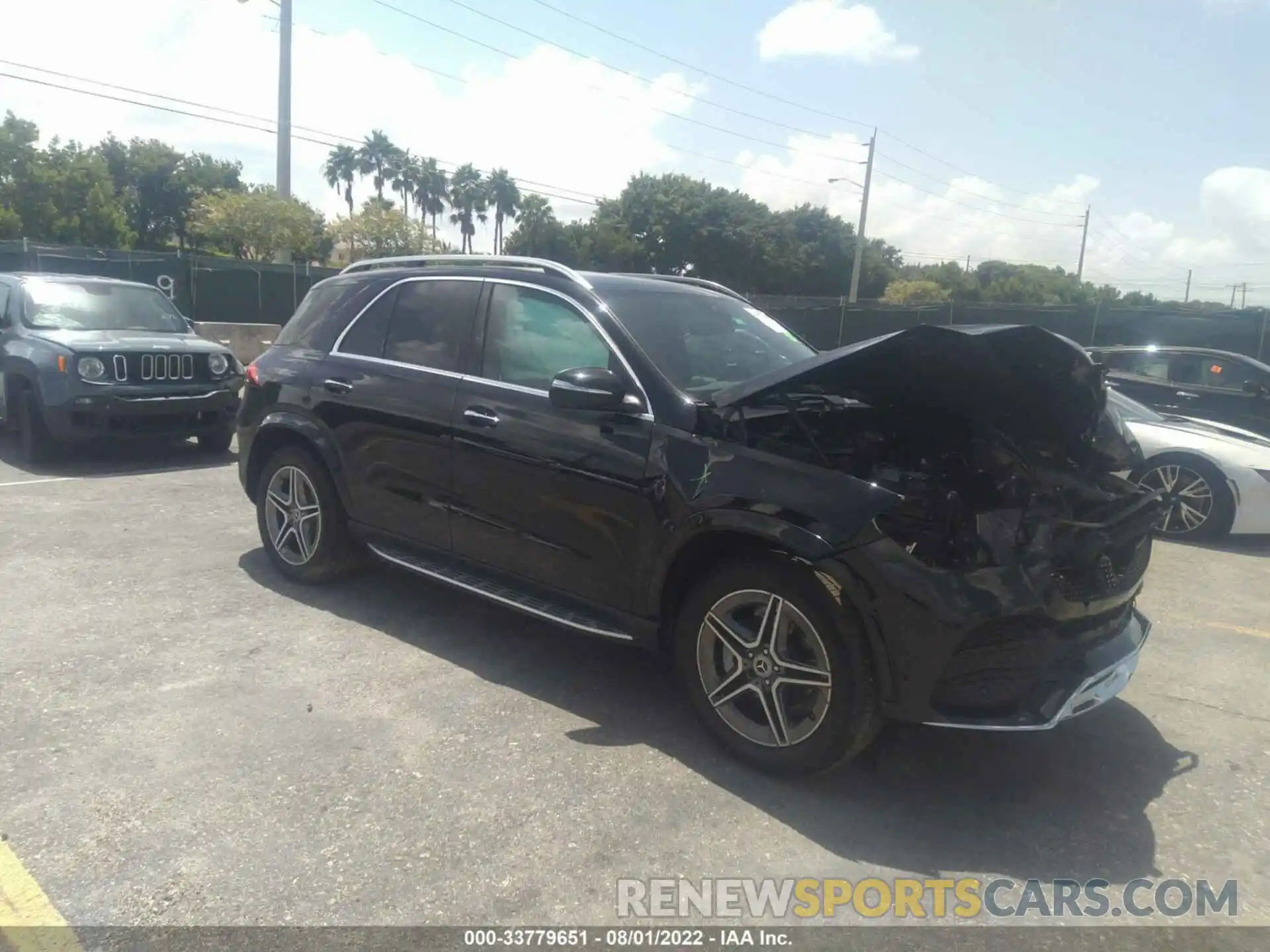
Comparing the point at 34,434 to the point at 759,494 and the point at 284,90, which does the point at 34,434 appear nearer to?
the point at 759,494

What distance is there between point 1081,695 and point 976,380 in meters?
1.22

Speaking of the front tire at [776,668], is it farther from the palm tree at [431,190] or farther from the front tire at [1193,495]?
the palm tree at [431,190]

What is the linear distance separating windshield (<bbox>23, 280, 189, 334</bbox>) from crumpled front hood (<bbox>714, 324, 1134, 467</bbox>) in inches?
309

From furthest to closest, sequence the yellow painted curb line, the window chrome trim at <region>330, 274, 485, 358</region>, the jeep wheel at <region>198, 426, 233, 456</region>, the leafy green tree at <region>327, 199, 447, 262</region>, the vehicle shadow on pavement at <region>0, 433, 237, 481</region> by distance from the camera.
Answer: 1. the leafy green tree at <region>327, 199, 447, 262</region>
2. the jeep wheel at <region>198, 426, 233, 456</region>
3. the vehicle shadow on pavement at <region>0, 433, 237, 481</region>
4. the window chrome trim at <region>330, 274, 485, 358</region>
5. the yellow painted curb line

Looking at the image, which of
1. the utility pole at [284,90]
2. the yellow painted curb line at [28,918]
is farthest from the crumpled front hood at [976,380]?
the utility pole at [284,90]

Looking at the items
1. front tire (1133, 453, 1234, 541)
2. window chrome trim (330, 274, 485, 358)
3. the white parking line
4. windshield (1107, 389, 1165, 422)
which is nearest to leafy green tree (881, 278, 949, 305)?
windshield (1107, 389, 1165, 422)

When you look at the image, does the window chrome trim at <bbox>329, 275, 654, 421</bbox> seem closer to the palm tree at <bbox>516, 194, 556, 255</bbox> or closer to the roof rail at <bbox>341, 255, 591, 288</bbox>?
the roof rail at <bbox>341, 255, 591, 288</bbox>

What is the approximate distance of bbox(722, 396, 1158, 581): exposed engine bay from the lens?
3.06 meters

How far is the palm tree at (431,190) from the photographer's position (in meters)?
82.8

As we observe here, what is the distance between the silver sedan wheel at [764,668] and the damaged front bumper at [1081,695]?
43 cm

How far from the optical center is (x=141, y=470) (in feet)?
27.8

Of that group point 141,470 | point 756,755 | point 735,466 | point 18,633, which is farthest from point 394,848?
point 141,470

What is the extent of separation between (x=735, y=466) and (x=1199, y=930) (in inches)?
79.3

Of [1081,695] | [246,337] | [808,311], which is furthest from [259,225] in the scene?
[1081,695]
